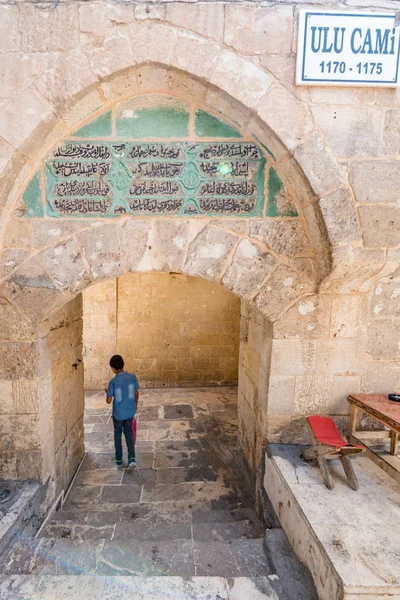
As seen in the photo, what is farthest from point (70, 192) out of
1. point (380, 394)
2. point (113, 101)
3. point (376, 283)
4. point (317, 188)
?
point (380, 394)

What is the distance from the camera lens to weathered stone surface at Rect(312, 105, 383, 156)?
2346 millimetres

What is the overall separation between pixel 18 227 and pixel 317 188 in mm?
2249

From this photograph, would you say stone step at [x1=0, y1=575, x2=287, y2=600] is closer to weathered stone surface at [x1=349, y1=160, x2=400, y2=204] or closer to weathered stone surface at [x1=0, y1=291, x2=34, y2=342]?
weathered stone surface at [x1=0, y1=291, x2=34, y2=342]

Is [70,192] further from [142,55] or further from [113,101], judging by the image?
[142,55]

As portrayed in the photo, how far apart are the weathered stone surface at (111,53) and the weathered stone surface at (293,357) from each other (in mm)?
2338

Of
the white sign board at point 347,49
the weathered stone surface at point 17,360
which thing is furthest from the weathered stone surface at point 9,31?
the weathered stone surface at point 17,360

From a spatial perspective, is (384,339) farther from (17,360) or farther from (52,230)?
(17,360)

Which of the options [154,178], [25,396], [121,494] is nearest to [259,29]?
[154,178]

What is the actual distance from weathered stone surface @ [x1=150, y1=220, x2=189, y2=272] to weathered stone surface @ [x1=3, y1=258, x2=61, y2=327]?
2.76 ft

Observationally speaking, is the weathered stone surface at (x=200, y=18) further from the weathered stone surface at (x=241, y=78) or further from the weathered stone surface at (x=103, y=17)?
the weathered stone surface at (x=103, y=17)

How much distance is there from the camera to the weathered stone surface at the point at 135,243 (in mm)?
2627

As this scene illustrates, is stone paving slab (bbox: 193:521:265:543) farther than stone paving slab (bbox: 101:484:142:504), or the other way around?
stone paving slab (bbox: 101:484:142:504)

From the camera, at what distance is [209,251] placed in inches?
104

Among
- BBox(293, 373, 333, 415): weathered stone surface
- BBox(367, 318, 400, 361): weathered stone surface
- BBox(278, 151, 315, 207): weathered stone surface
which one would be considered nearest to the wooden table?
BBox(293, 373, 333, 415): weathered stone surface
